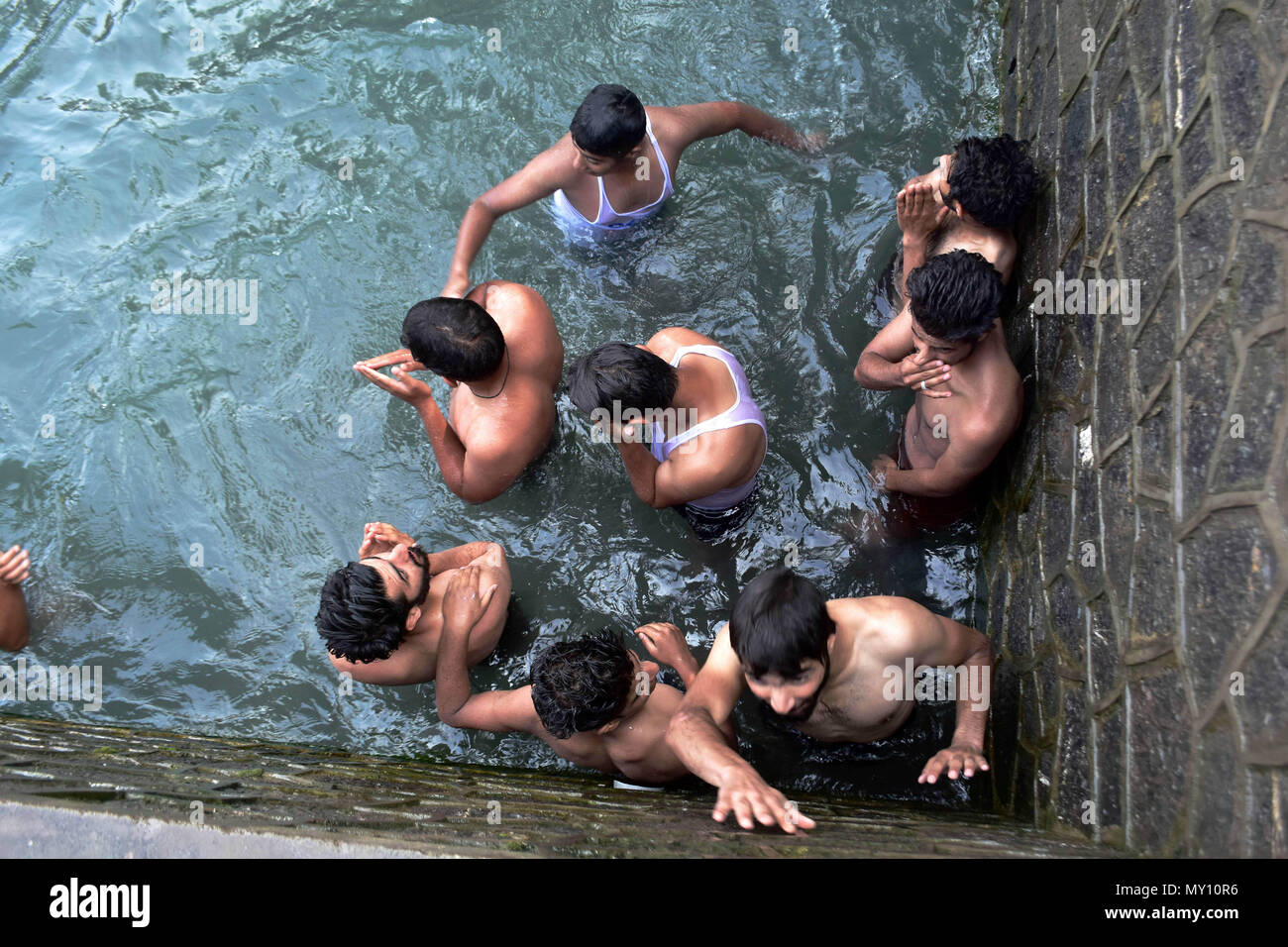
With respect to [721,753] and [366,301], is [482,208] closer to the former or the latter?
[366,301]

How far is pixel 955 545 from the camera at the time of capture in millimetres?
4242

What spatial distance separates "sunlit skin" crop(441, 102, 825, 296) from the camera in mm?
4465

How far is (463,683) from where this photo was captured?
12.6 ft

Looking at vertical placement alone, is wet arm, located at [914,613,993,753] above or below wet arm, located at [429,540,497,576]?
below

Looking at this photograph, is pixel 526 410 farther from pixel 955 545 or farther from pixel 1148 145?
pixel 1148 145

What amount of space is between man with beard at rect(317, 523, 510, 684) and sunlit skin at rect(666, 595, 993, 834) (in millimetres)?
1283

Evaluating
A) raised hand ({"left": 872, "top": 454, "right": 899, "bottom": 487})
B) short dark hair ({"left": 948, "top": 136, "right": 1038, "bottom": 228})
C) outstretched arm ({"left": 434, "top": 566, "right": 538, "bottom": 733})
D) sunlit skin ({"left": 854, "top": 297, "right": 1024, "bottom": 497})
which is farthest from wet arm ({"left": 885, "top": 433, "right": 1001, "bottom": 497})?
outstretched arm ({"left": 434, "top": 566, "right": 538, "bottom": 733})

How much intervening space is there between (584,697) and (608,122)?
106 inches

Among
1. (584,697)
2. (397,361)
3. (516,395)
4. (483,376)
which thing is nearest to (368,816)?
(584,697)

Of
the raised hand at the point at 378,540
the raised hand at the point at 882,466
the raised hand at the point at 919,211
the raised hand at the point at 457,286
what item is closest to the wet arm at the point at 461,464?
the raised hand at the point at 378,540

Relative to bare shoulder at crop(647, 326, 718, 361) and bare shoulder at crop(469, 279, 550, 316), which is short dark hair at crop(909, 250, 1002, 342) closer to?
bare shoulder at crop(647, 326, 718, 361)

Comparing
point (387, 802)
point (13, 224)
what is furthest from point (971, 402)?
point (13, 224)

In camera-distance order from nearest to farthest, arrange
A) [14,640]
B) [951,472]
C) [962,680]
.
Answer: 1. [962,680]
2. [951,472]
3. [14,640]

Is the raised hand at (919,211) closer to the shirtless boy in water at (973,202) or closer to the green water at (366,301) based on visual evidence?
the shirtless boy in water at (973,202)
